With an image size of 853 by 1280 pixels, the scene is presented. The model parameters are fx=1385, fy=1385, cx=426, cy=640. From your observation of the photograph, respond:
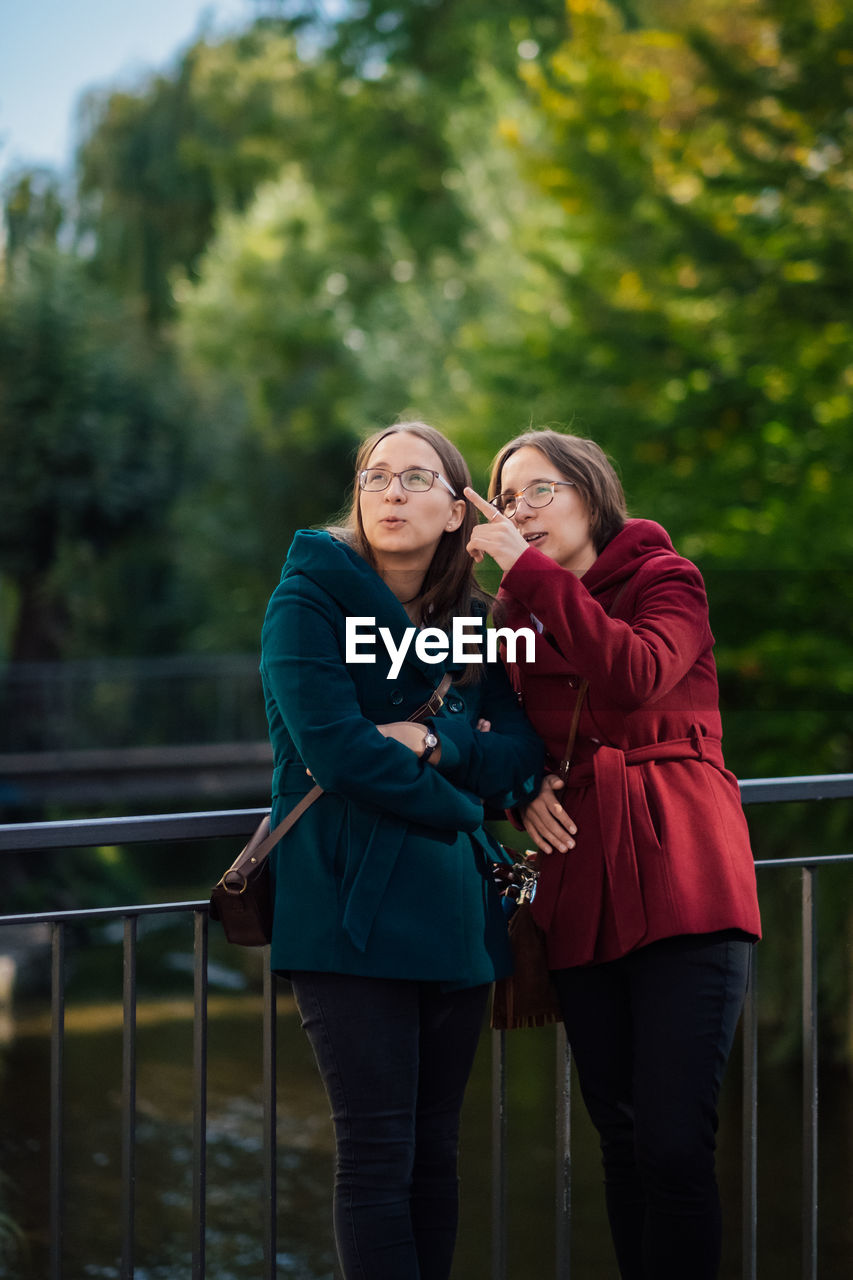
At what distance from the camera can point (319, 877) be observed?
222 cm

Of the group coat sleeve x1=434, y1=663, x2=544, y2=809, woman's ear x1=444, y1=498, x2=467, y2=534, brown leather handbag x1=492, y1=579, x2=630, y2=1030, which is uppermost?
woman's ear x1=444, y1=498, x2=467, y2=534

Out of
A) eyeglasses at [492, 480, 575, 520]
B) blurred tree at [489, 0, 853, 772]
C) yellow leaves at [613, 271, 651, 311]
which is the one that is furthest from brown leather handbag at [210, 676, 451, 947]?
yellow leaves at [613, 271, 651, 311]

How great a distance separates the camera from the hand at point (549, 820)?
94.0 inches

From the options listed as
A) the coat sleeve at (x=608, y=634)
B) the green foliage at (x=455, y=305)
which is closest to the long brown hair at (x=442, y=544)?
the coat sleeve at (x=608, y=634)

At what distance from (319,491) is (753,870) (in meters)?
21.6

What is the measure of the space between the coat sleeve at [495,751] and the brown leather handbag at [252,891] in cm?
9

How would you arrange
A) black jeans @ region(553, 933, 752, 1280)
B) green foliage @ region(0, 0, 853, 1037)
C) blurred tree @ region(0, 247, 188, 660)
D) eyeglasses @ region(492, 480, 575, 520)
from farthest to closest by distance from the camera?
blurred tree @ region(0, 247, 188, 660)
green foliage @ region(0, 0, 853, 1037)
eyeglasses @ region(492, 480, 575, 520)
black jeans @ region(553, 933, 752, 1280)

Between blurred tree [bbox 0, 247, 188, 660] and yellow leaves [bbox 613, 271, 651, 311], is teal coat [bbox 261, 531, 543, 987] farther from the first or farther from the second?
blurred tree [bbox 0, 247, 188, 660]

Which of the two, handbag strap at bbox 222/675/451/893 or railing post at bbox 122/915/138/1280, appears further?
railing post at bbox 122/915/138/1280

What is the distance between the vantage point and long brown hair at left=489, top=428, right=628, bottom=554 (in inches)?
99.0

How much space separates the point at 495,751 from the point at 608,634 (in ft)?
0.93

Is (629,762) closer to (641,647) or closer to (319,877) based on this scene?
(641,647)

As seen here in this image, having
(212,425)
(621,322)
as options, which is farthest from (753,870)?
(212,425)

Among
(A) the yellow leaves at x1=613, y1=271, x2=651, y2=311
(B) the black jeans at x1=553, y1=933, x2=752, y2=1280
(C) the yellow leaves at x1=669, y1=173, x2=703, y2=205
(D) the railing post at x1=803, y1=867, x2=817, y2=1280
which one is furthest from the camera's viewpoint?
(A) the yellow leaves at x1=613, y1=271, x2=651, y2=311
